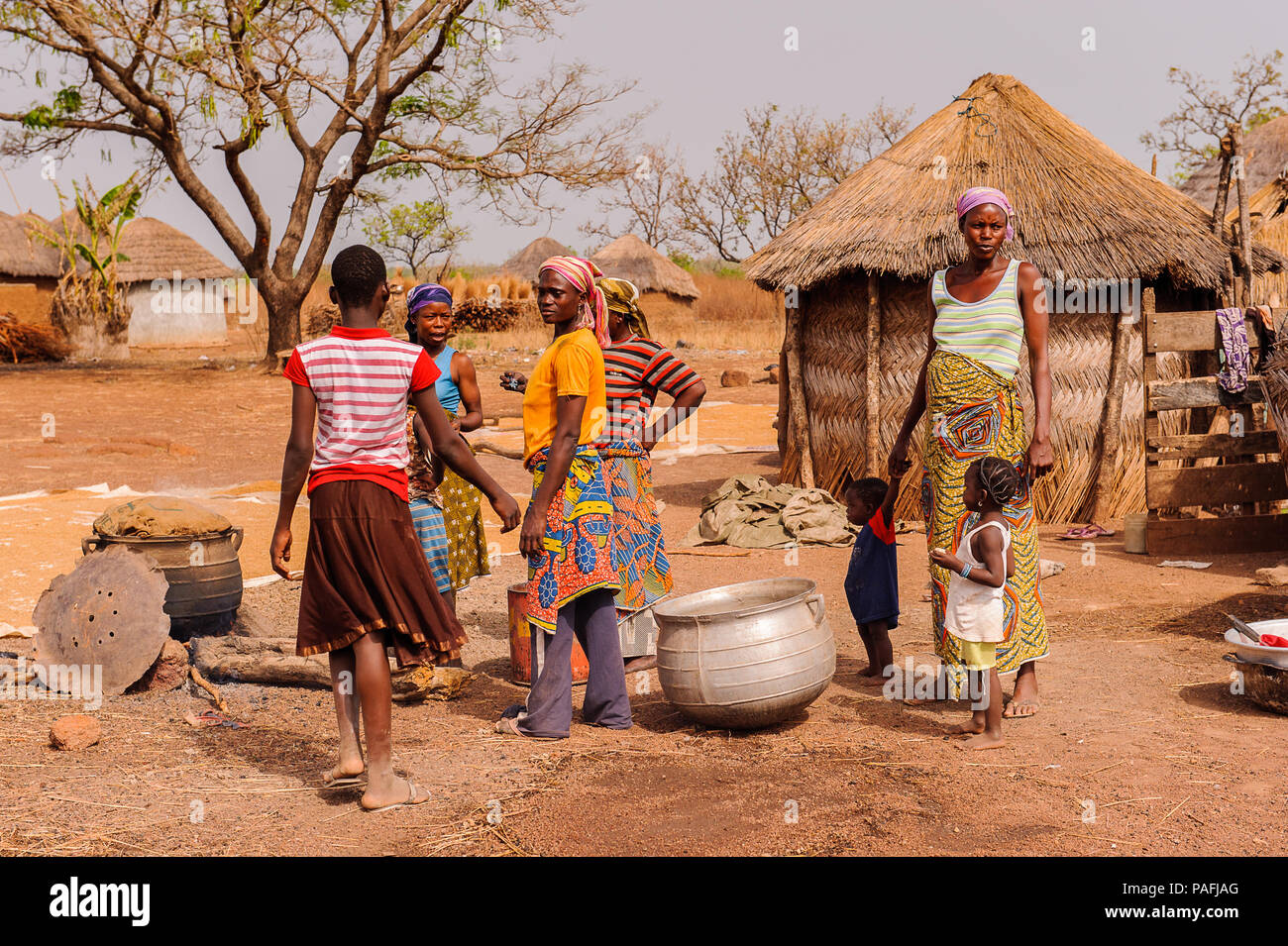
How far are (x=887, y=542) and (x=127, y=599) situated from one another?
316 cm

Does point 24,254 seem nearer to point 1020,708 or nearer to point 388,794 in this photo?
point 388,794

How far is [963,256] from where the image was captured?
9.05 metres

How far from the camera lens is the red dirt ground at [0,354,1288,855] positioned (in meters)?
3.27

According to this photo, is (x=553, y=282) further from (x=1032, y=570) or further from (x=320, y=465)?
(x=1032, y=570)

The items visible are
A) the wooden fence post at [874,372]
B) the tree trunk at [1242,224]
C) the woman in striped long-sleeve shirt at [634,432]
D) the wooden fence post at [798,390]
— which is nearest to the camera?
the woman in striped long-sleeve shirt at [634,432]

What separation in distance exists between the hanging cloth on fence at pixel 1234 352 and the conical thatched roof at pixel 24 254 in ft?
78.9

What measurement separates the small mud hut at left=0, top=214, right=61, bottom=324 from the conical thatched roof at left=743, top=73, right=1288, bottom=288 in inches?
757

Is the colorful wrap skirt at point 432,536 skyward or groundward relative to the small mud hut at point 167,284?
groundward

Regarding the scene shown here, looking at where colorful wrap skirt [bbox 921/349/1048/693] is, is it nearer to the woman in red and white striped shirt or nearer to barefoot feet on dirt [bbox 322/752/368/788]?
the woman in red and white striped shirt

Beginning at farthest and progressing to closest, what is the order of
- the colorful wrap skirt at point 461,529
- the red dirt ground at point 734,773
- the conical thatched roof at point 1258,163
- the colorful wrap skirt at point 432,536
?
the conical thatched roof at point 1258,163 → the colorful wrap skirt at point 461,529 → the colorful wrap skirt at point 432,536 → the red dirt ground at point 734,773

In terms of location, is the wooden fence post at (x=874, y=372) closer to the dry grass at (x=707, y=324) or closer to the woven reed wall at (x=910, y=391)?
the woven reed wall at (x=910, y=391)

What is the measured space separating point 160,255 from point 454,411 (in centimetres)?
2483

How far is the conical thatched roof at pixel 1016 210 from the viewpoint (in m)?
9.02

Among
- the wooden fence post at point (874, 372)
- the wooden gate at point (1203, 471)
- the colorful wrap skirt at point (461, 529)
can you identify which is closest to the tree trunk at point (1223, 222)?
Answer: the wooden gate at point (1203, 471)
